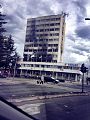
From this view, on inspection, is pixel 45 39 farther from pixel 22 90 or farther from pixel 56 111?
pixel 56 111

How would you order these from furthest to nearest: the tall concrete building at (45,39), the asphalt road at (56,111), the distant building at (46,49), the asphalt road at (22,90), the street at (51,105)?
the tall concrete building at (45,39) < the distant building at (46,49) < the asphalt road at (22,90) < the street at (51,105) < the asphalt road at (56,111)

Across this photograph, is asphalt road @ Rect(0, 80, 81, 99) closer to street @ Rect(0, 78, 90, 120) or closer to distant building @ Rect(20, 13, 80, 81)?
street @ Rect(0, 78, 90, 120)

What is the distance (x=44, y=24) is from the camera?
515 feet

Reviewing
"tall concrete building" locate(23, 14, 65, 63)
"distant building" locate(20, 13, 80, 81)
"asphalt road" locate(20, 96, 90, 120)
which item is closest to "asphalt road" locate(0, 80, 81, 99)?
"asphalt road" locate(20, 96, 90, 120)

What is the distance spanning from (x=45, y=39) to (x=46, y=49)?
869 cm

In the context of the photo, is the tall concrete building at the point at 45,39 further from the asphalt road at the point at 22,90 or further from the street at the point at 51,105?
the street at the point at 51,105

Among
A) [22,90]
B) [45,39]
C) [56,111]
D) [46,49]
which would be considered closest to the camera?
[56,111]

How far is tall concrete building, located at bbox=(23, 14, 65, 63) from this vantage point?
145 m

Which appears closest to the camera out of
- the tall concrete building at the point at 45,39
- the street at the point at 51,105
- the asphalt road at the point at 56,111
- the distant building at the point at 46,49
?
the asphalt road at the point at 56,111

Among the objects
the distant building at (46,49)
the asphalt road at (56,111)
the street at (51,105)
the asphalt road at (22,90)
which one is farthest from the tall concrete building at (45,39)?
the asphalt road at (56,111)

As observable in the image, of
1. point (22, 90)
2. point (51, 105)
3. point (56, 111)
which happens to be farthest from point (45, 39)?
point (56, 111)

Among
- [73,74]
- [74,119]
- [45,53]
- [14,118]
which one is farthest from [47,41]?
[14,118]

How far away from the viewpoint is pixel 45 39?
160 meters

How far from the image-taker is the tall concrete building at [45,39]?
145m
